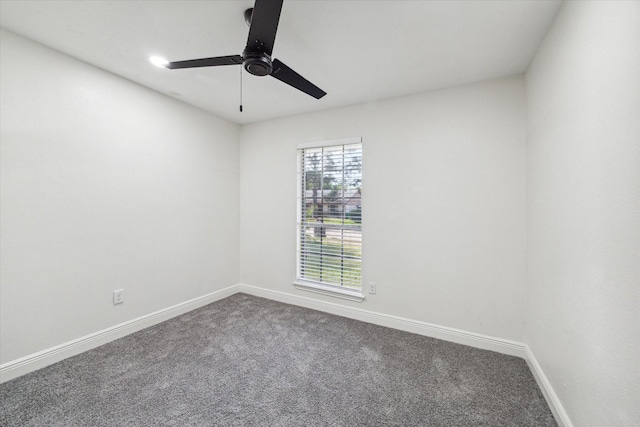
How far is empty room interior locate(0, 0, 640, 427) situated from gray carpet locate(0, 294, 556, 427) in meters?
0.02

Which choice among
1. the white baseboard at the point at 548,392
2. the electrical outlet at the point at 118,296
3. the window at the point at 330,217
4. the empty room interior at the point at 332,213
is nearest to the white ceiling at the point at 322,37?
the empty room interior at the point at 332,213

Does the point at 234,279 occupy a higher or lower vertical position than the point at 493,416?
higher

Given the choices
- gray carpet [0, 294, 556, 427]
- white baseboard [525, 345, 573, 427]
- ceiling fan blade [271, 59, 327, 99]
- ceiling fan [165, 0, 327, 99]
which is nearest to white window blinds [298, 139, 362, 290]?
gray carpet [0, 294, 556, 427]

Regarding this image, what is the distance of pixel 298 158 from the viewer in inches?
136

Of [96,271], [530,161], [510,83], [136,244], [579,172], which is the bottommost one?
[96,271]

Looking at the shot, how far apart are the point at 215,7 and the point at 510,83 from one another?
245cm

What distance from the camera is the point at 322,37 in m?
1.87

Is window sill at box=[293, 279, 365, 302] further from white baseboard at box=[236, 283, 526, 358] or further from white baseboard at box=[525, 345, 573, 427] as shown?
white baseboard at box=[525, 345, 573, 427]

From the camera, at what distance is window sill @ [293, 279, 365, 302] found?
304 cm

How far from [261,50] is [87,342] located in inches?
111

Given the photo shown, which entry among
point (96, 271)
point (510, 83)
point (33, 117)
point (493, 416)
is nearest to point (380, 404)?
point (493, 416)

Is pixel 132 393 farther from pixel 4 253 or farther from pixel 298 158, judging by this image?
pixel 298 158

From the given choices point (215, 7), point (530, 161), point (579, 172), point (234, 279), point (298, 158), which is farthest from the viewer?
point (234, 279)

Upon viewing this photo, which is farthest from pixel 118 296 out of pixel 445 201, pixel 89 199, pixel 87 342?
pixel 445 201
